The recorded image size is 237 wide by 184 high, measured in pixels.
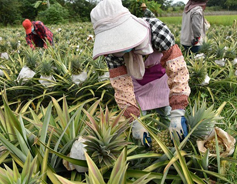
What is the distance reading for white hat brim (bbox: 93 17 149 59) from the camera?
1.17 metres

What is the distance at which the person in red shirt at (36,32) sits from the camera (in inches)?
171

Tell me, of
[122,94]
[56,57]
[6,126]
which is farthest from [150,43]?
[56,57]

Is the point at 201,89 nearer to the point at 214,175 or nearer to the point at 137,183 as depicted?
the point at 214,175

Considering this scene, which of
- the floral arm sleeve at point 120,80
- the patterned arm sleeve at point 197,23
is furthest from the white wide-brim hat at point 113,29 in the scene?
the patterned arm sleeve at point 197,23

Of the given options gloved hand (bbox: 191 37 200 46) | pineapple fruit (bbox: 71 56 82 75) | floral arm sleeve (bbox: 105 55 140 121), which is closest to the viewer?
floral arm sleeve (bbox: 105 55 140 121)

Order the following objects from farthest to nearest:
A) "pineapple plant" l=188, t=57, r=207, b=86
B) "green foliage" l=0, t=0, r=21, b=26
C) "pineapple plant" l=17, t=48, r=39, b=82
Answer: "green foliage" l=0, t=0, r=21, b=26 < "pineapple plant" l=17, t=48, r=39, b=82 < "pineapple plant" l=188, t=57, r=207, b=86

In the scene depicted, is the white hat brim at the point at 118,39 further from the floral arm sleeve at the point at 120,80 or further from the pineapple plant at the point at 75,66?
the pineapple plant at the point at 75,66

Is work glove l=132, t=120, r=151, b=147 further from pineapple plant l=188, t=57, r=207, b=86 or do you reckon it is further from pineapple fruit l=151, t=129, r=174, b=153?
pineapple plant l=188, t=57, r=207, b=86

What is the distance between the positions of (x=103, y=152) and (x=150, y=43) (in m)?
0.80

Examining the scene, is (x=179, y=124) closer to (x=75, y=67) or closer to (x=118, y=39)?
(x=118, y=39)

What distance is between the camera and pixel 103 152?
3.64 feet

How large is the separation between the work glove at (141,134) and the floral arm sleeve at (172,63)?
26 cm

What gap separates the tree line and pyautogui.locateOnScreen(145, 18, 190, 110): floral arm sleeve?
69.4 feet

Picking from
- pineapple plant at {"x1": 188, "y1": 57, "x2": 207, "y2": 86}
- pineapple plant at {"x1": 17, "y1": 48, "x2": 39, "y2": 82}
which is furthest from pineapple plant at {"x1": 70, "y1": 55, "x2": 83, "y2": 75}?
pineapple plant at {"x1": 188, "y1": 57, "x2": 207, "y2": 86}
